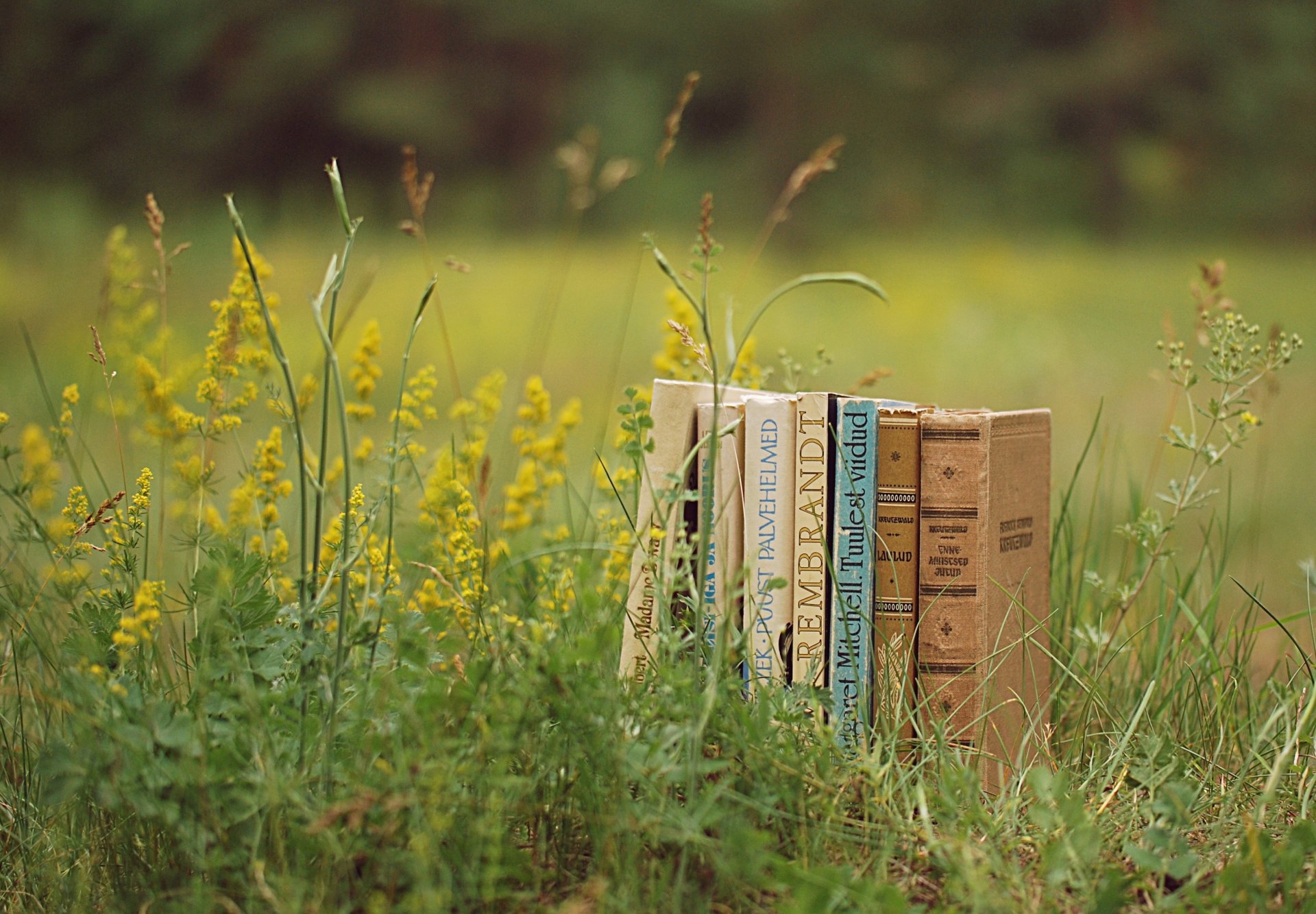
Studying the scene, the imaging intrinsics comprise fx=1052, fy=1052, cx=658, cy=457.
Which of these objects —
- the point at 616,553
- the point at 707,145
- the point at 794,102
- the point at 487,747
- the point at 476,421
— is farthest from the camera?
the point at 707,145

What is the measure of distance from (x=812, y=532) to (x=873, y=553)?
0.08 m

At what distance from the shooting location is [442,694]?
3.10 ft

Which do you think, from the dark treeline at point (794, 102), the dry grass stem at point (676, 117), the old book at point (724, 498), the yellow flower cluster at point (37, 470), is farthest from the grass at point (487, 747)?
the dark treeline at point (794, 102)

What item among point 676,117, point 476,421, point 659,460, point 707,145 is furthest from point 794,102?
point 659,460

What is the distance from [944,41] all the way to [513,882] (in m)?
14.7

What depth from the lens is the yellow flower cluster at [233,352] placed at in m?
1.36

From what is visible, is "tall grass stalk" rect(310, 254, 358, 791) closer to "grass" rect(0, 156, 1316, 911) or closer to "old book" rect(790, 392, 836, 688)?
"grass" rect(0, 156, 1316, 911)

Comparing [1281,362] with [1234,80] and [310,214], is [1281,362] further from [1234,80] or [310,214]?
[1234,80]

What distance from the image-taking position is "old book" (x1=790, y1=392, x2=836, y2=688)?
1282 mm

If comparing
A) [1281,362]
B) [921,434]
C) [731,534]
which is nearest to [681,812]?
[731,534]

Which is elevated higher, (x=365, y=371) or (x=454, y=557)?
(x=365, y=371)

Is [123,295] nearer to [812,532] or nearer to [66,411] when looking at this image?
[66,411]

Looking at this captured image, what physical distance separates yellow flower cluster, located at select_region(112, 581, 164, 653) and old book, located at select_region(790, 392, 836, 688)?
2.37 ft

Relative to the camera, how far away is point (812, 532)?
1.29 metres
